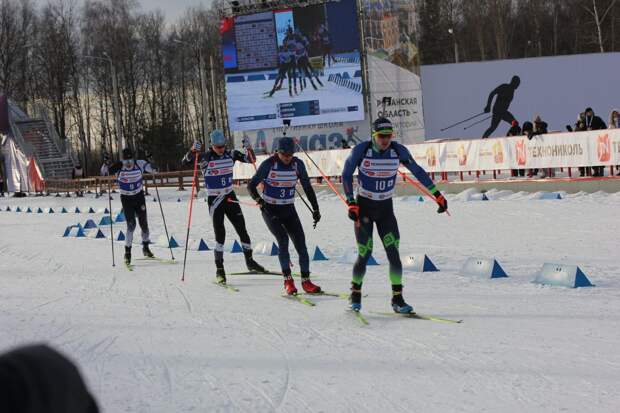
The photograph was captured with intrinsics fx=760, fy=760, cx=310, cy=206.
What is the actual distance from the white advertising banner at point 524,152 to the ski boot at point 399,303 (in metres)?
12.5

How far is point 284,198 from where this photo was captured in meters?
9.10

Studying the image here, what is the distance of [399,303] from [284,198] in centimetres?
234

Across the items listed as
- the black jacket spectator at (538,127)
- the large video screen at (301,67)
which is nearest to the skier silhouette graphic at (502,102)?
the large video screen at (301,67)

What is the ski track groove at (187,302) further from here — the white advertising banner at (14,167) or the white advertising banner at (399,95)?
the white advertising banner at (14,167)

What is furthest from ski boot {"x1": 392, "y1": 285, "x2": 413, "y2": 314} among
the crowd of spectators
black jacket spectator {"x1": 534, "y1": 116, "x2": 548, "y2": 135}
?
black jacket spectator {"x1": 534, "y1": 116, "x2": 548, "y2": 135}

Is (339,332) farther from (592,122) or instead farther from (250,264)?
(592,122)

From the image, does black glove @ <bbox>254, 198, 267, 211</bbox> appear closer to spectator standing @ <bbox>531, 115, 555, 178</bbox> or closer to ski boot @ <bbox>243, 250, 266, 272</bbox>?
ski boot @ <bbox>243, 250, 266, 272</bbox>

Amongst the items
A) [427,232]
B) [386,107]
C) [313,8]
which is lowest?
[427,232]

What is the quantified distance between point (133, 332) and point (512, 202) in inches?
507

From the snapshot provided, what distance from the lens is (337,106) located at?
36.4 metres

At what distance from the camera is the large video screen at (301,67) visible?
36.4 meters

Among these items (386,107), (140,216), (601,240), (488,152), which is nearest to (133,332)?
(140,216)

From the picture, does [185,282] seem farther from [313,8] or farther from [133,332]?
[313,8]

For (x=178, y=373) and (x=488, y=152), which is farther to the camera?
(x=488, y=152)
